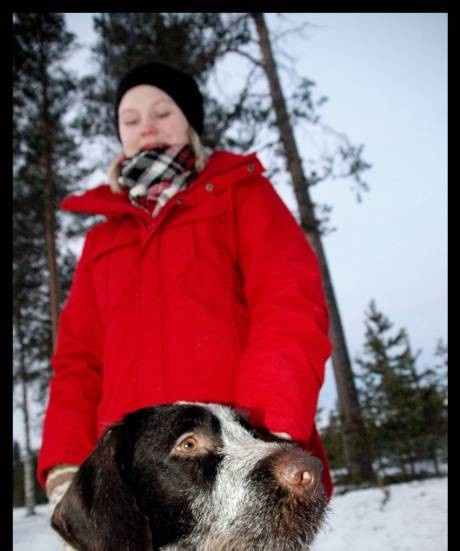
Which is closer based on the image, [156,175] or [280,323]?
[280,323]

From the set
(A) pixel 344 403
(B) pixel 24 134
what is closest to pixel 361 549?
(A) pixel 344 403

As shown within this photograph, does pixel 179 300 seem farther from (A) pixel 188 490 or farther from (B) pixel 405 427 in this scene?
(B) pixel 405 427

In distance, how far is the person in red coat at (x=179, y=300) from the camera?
203 centimetres

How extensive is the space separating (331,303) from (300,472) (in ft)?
29.0

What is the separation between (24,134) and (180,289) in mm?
13998

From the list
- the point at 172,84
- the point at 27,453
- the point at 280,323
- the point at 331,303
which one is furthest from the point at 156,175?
the point at 27,453

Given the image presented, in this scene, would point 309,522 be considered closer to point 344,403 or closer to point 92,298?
point 92,298

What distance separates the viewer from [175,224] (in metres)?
2.55

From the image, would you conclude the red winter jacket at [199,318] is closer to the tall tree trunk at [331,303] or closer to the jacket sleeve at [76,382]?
the jacket sleeve at [76,382]

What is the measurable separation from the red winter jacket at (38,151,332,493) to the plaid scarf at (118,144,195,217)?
104 millimetres

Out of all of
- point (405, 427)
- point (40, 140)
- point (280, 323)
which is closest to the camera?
point (280, 323)

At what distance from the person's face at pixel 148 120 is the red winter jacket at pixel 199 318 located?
375mm

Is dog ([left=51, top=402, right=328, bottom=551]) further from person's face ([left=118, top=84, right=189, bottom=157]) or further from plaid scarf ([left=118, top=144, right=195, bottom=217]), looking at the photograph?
person's face ([left=118, top=84, right=189, bottom=157])

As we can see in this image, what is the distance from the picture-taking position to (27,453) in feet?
58.4
